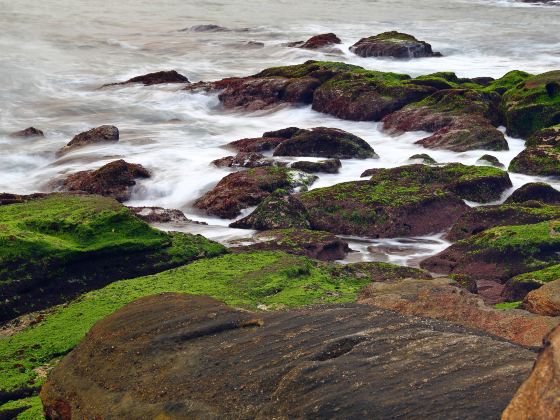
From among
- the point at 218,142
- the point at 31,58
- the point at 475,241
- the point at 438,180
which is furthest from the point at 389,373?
the point at 31,58

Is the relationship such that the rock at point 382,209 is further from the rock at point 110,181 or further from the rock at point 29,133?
the rock at point 29,133

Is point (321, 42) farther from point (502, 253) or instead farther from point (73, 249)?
point (73, 249)

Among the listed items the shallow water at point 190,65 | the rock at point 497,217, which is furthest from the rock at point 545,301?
the rock at point 497,217

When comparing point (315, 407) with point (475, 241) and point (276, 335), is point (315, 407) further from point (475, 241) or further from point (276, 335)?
point (475, 241)

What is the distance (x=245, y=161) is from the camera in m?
22.4

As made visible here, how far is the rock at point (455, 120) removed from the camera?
77.4 feet

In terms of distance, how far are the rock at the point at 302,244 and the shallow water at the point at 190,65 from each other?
524 mm

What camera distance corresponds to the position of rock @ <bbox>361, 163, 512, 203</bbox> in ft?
61.3

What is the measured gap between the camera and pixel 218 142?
2728 centimetres

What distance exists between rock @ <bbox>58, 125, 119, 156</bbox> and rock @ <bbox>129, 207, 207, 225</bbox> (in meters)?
9.01

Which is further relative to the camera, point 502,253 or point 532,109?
point 532,109

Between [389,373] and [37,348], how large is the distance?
5.34 meters

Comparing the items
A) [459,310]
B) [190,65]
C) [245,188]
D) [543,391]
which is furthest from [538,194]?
[190,65]

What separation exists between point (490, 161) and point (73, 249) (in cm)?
1342
